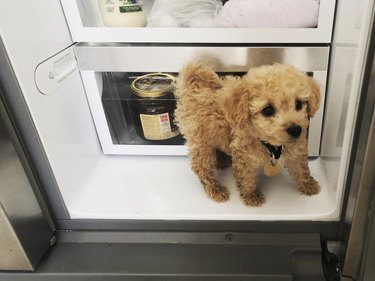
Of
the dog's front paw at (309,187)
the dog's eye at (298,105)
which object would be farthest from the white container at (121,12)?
the dog's front paw at (309,187)

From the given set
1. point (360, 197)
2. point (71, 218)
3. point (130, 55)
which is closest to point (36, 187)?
point (71, 218)

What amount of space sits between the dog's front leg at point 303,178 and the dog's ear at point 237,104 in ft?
0.78

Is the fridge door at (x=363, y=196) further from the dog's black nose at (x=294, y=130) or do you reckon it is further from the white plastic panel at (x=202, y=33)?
the white plastic panel at (x=202, y=33)

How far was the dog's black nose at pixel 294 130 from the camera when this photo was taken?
0.72 meters

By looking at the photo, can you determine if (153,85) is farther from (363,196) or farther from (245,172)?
(363,196)

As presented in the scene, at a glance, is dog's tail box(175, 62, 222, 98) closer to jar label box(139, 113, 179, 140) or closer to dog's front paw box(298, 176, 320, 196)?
jar label box(139, 113, 179, 140)

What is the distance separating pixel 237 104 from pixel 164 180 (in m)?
0.41

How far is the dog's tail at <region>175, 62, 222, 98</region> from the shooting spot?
843mm

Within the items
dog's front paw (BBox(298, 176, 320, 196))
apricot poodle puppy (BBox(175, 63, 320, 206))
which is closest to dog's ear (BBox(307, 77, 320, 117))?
apricot poodle puppy (BBox(175, 63, 320, 206))

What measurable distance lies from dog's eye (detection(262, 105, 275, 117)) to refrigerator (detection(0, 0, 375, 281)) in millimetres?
154

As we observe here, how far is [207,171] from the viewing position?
0.94 meters

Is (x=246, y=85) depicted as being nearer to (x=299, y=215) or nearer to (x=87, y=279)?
(x=299, y=215)

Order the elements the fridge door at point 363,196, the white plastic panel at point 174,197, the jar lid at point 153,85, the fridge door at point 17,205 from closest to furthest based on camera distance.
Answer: the fridge door at point 363,196 < the fridge door at point 17,205 < the white plastic panel at point 174,197 < the jar lid at point 153,85

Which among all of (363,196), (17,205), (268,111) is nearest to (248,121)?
(268,111)
